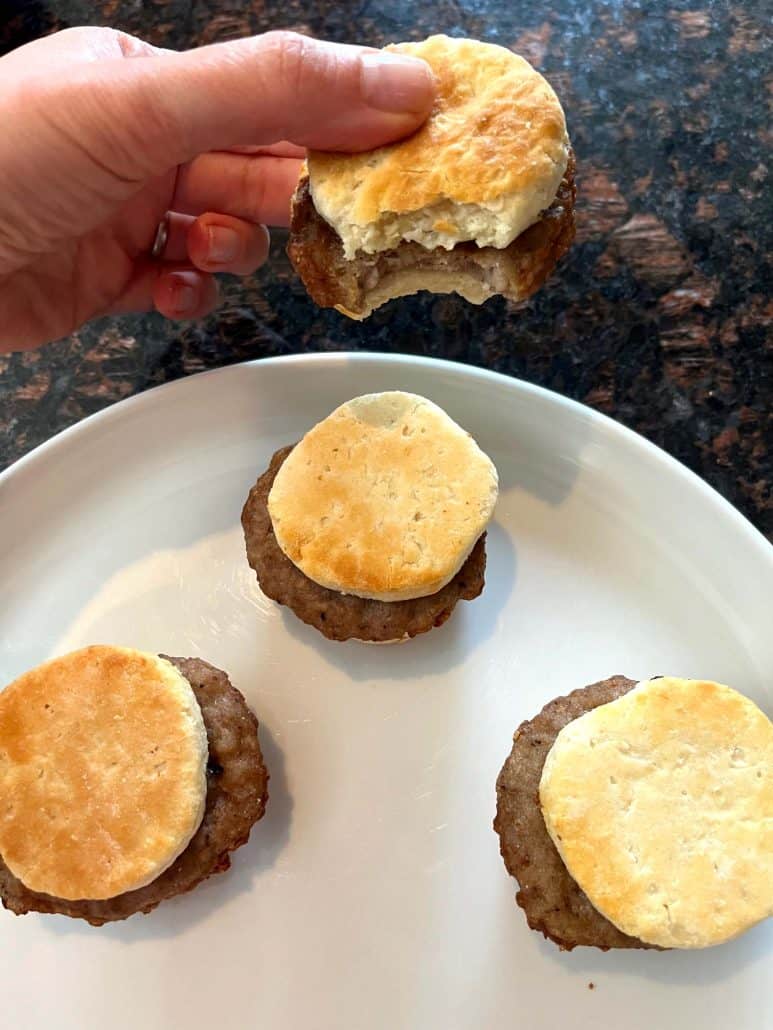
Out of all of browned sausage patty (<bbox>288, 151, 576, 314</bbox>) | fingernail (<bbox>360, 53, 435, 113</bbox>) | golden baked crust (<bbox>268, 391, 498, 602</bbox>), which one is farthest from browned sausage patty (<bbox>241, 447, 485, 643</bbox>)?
fingernail (<bbox>360, 53, 435, 113</bbox>)

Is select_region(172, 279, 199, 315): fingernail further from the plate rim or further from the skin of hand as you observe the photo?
the skin of hand

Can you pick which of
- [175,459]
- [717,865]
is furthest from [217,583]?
[717,865]

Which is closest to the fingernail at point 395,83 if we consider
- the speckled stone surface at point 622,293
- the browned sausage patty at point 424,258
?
the browned sausage patty at point 424,258

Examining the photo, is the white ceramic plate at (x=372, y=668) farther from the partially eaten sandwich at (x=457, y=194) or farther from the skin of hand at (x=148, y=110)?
the skin of hand at (x=148, y=110)

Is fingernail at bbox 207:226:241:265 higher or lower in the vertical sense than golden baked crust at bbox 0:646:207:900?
higher

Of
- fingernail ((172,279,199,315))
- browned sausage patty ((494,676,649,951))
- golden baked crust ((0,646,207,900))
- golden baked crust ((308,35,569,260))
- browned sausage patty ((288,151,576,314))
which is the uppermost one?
golden baked crust ((308,35,569,260))

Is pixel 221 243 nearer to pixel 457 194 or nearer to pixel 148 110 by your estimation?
pixel 148 110

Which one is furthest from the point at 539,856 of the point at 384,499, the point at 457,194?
the point at 457,194
